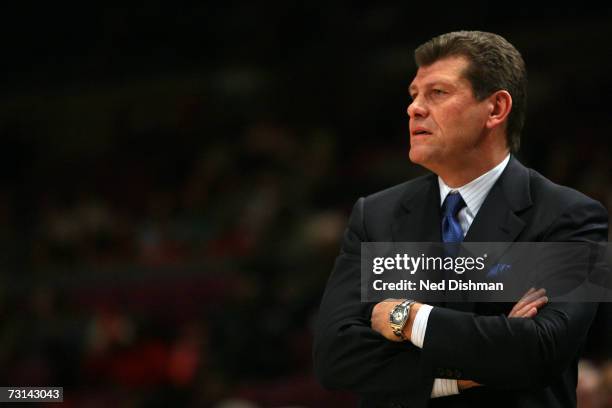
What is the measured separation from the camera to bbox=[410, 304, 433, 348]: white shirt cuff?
2.32 m

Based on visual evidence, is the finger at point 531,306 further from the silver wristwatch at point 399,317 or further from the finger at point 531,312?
the silver wristwatch at point 399,317

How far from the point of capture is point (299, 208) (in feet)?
23.8

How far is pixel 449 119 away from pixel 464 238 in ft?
1.00

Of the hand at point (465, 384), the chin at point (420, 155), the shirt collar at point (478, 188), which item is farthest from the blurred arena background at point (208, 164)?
the hand at point (465, 384)

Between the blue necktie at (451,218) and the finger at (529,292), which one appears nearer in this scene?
the finger at (529,292)

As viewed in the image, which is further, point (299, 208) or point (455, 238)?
point (299, 208)

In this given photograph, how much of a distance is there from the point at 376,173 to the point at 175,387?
212 centimetres

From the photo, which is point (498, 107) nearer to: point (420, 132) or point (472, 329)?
point (420, 132)

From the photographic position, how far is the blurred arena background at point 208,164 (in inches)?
243

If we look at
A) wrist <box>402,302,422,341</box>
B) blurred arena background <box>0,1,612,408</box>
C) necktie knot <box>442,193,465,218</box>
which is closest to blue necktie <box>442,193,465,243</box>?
necktie knot <box>442,193,465,218</box>

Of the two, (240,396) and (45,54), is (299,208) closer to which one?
(240,396)

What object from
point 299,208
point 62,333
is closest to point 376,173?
point 299,208

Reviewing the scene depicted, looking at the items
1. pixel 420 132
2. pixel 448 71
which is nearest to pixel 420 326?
pixel 420 132

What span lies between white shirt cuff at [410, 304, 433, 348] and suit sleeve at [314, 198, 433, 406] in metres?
0.05
